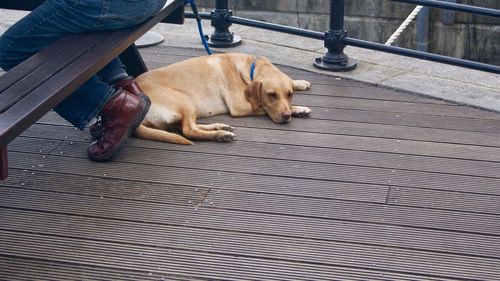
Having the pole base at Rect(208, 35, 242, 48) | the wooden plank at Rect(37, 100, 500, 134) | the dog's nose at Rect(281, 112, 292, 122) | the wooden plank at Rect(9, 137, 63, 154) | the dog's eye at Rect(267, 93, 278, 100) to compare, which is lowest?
the wooden plank at Rect(37, 100, 500, 134)

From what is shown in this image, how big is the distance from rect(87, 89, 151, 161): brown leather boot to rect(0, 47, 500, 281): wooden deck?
65 millimetres

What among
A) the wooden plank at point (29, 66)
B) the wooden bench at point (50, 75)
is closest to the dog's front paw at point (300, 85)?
the wooden bench at point (50, 75)

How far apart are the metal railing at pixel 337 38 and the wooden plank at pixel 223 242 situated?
1.97m

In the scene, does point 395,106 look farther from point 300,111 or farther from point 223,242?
point 223,242

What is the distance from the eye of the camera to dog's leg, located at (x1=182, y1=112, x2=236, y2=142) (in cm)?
425

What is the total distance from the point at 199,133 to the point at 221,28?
1799 mm

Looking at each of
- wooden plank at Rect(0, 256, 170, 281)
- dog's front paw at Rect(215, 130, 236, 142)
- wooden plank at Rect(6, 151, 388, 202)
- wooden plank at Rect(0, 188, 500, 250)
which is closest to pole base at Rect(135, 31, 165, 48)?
dog's front paw at Rect(215, 130, 236, 142)

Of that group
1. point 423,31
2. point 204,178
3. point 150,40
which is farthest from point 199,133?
point 423,31

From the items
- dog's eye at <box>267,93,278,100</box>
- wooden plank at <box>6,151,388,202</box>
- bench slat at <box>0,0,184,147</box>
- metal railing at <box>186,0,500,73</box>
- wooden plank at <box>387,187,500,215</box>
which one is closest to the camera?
bench slat at <box>0,0,184,147</box>

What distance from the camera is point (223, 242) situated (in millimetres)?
3244

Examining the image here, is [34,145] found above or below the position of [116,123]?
below

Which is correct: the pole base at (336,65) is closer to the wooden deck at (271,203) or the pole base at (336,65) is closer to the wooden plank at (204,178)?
the wooden deck at (271,203)

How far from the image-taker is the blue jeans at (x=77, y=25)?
3748 millimetres

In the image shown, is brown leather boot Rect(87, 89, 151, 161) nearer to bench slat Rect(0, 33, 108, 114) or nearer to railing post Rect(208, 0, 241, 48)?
bench slat Rect(0, 33, 108, 114)
